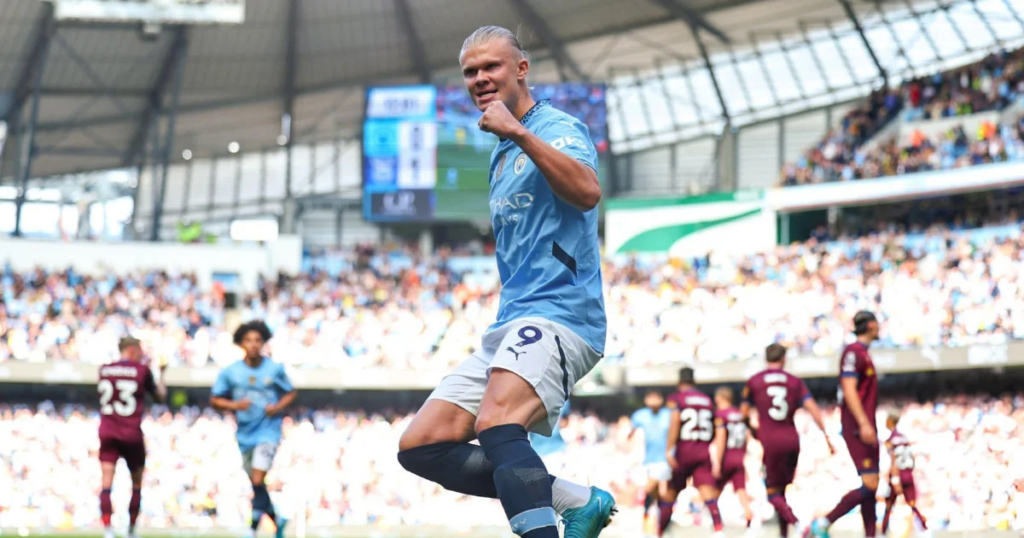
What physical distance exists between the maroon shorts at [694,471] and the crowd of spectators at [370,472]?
6312 mm

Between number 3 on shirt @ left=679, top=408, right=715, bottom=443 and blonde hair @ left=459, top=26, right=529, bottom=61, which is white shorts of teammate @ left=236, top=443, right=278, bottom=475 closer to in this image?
number 3 on shirt @ left=679, top=408, right=715, bottom=443

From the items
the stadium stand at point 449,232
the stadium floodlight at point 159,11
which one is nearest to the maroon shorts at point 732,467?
the stadium stand at point 449,232

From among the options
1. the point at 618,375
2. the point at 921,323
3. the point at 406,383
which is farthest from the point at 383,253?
A: the point at 921,323

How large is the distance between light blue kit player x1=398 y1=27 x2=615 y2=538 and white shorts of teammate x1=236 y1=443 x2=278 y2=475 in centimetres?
652

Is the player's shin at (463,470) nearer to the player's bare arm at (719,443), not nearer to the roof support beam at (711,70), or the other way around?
the player's bare arm at (719,443)

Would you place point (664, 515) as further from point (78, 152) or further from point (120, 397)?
point (78, 152)

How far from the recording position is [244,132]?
4781 centimetres

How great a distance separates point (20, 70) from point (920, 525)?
3388 centimetres

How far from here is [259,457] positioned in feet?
35.9

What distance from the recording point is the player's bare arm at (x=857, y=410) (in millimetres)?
9930

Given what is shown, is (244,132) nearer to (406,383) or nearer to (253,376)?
(406,383)

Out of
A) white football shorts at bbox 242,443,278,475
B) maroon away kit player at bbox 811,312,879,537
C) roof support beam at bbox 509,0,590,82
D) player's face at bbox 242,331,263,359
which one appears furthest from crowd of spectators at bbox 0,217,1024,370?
player's face at bbox 242,331,263,359

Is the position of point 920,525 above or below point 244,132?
below

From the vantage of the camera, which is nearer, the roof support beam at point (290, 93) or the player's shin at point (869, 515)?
the player's shin at point (869, 515)
